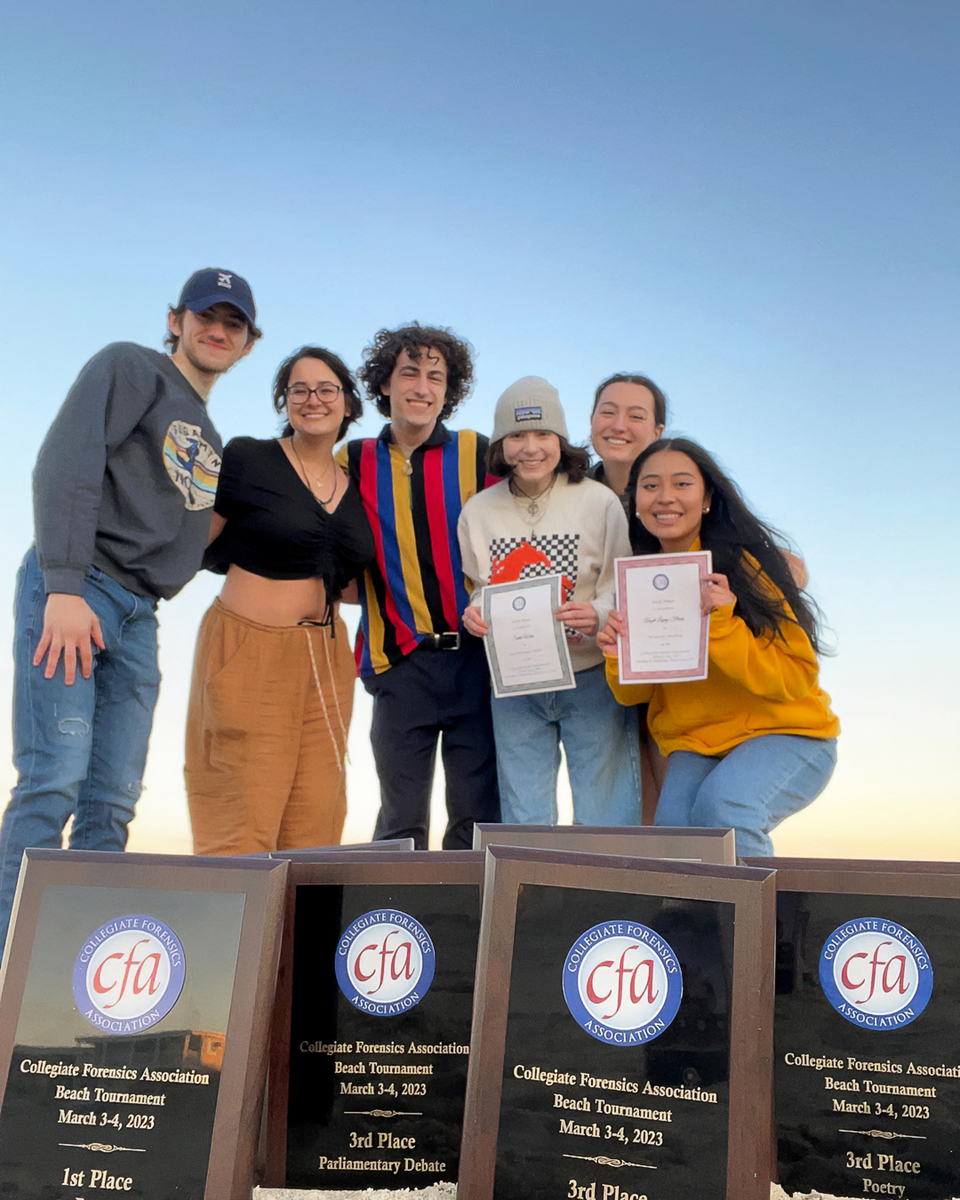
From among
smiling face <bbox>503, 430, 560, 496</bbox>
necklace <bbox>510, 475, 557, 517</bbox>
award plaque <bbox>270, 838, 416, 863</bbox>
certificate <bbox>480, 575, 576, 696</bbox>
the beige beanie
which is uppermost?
the beige beanie

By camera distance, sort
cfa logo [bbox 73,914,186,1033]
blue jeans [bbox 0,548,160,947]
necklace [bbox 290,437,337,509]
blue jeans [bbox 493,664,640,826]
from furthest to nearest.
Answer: necklace [bbox 290,437,337,509], blue jeans [bbox 493,664,640,826], blue jeans [bbox 0,548,160,947], cfa logo [bbox 73,914,186,1033]

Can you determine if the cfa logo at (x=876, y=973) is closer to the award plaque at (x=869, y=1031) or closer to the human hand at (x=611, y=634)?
the award plaque at (x=869, y=1031)

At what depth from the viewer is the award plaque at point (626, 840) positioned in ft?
5.47

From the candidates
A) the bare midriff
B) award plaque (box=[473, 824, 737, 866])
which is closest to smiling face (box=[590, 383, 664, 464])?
the bare midriff

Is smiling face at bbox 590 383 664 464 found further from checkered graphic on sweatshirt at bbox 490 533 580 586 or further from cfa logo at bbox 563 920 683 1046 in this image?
cfa logo at bbox 563 920 683 1046

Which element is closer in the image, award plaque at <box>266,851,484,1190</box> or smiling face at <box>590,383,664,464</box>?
award plaque at <box>266,851,484,1190</box>

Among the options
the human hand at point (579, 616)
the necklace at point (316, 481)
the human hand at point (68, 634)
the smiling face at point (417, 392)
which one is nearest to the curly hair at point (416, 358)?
the smiling face at point (417, 392)

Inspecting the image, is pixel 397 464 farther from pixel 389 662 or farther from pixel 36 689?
pixel 36 689

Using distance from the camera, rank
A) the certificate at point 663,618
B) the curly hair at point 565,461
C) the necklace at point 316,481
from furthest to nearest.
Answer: the necklace at point 316,481 → the curly hair at point 565,461 → the certificate at point 663,618

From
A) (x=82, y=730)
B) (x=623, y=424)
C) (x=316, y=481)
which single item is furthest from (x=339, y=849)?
(x=623, y=424)

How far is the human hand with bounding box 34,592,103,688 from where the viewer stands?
2707 mm

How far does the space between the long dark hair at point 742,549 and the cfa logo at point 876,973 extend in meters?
1.56

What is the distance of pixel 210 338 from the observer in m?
3.29

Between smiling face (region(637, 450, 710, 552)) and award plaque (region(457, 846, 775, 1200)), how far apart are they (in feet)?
6.32
